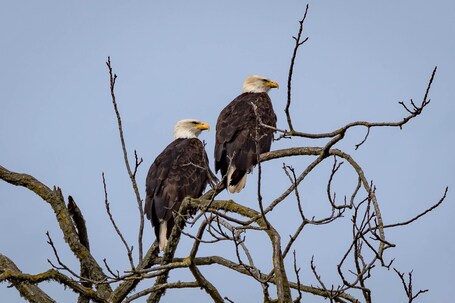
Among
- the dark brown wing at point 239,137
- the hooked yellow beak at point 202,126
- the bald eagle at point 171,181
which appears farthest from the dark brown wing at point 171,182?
the hooked yellow beak at point 202,126

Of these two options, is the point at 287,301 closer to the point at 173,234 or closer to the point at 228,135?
the point at 173,234

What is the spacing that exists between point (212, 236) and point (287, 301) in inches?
23.5

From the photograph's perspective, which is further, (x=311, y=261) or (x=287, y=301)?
(x=311, y=261)

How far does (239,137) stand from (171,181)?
0.79 meters

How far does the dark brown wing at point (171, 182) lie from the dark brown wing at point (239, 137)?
0.20 m

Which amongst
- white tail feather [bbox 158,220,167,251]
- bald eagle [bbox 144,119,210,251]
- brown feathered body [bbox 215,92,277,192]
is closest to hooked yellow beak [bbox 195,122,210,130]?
bald eagle [bbox 144,119,210,251]

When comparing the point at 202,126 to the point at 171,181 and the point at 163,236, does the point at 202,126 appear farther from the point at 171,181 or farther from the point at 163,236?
the point at 163,236

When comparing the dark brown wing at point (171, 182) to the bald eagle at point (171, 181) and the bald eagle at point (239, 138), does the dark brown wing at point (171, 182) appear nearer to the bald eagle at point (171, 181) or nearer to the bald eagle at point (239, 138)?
the bald eagle at point (171, 181)

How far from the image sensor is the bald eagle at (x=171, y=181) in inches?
342

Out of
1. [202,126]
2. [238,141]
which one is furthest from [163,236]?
[202,126]

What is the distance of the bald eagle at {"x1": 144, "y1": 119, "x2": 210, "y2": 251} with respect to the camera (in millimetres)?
8680

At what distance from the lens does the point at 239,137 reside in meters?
8.99

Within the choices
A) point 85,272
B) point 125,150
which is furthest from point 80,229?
point 125,150

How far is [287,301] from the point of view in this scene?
4.94 m
